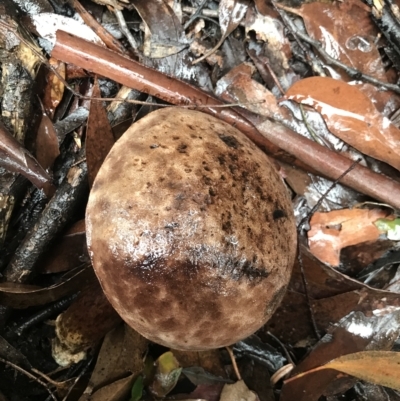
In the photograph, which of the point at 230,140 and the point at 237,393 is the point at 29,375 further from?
the point at 230,140

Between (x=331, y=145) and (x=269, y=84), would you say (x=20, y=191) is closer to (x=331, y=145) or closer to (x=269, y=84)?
(x=269, y=84)

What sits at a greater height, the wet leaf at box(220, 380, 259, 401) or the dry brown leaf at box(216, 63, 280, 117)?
the dry brown leaf at box(216, 63, 280, 117)

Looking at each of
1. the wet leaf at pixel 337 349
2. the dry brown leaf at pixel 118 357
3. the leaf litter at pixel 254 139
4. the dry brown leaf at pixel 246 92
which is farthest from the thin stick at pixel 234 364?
the dry brown leaf at pixel 246 92

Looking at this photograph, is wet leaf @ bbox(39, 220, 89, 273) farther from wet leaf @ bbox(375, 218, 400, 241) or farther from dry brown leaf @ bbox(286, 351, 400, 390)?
wet leaf @ bbox(375, 218, 400, 241)

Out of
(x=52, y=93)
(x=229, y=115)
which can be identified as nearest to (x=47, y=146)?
(x=52, y=93)

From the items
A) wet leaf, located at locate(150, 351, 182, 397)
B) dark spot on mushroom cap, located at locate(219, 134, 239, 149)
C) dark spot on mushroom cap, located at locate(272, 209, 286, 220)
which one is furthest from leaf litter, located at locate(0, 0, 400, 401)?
dark spot on mushroom cap, located at locate(272, 209, 286, 220)

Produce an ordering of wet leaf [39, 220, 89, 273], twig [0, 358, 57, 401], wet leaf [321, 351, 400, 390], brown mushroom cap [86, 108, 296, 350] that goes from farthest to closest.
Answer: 1. wet leaf [39, 220, 89, 273]
2. twig [0, 358, 57, 401]
3. wet leaf [321, 351, 400, 390]
4. brown mushroom cap [86, 108, 296, 350]

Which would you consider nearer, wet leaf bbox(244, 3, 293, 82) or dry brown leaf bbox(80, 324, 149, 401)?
dry brown leaf bbox(80, 324, 149, 401)

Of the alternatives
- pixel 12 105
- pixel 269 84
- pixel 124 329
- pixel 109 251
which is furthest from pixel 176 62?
pixel 124 329

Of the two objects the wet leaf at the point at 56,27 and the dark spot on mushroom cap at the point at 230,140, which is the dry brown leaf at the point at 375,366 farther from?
the wet leaf at the point at 56,27
